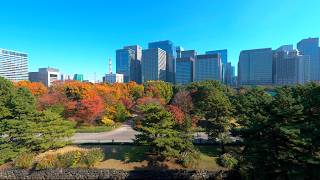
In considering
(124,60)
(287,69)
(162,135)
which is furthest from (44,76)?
A: (162,135)

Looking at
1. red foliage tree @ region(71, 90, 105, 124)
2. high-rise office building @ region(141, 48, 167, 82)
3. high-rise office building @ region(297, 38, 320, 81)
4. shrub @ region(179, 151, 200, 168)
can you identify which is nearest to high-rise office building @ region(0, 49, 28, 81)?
high-rise office building @ region(141, 48, 167, 82)

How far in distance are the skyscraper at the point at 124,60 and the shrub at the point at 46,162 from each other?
504ft

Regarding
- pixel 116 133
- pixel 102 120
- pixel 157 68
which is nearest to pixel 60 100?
pixel 102 120

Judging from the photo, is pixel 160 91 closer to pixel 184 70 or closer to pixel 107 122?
pixel 107 122

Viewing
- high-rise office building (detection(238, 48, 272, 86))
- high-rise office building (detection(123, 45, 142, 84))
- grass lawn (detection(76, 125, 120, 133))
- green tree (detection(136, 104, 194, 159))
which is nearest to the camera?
green tree (detection(136, 104, 194, 159))

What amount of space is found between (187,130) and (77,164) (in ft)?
31.9

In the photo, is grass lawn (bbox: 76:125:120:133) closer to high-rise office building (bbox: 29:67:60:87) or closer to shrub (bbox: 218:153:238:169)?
shrub (bbox: 218:153:238:169)

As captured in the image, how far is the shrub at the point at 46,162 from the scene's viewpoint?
65.8 ft

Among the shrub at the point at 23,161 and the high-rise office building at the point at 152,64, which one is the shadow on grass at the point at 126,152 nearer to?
the shrub at the point at 23,161

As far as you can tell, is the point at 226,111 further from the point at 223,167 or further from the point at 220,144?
the point at 223,167

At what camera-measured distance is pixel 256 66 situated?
13350cm

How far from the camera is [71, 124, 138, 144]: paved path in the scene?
1019 inches

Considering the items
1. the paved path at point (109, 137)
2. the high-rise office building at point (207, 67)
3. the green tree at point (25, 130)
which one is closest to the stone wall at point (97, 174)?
the green tree at point (25, 130)

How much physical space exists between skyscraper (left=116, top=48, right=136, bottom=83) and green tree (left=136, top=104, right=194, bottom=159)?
508 feet
